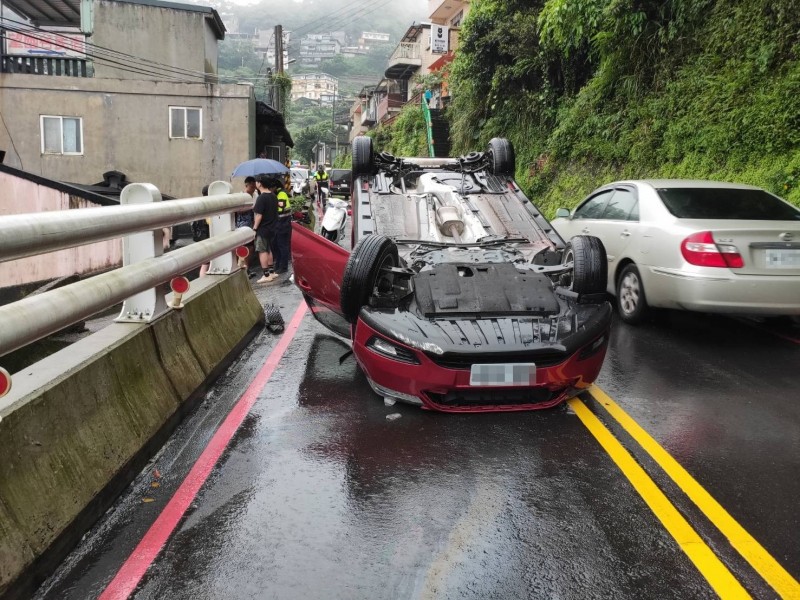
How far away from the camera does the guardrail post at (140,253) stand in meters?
4.30

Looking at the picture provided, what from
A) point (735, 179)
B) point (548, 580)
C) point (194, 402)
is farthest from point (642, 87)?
point (548, 580)

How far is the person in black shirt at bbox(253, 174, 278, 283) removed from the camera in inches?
417

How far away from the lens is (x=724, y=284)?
6.15 metres

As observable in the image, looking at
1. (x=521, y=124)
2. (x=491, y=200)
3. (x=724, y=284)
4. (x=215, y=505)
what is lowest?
(x=215, y=505)

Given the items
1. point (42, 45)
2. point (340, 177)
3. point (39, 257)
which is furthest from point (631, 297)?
point (42, 45)

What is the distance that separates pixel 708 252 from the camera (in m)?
6.24

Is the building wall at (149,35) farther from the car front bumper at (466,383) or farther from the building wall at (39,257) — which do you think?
the car front bumper at (466,383)

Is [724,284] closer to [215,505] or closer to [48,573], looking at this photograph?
[215,505]

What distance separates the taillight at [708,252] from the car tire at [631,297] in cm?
85

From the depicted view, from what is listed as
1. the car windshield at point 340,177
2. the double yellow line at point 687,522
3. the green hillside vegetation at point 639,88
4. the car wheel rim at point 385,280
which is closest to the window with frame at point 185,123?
the car windshield at point 340,177

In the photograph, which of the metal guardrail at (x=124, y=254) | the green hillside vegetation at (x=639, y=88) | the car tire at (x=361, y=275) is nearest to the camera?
the metal guardrail at (x=124, y=254)

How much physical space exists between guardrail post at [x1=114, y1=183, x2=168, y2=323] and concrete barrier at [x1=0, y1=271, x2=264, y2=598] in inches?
4.2

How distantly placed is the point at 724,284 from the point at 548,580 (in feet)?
14.2

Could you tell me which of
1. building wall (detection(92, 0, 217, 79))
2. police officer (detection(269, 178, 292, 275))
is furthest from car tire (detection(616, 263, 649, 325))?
building wall (detection(92, 0, 217, 79))
